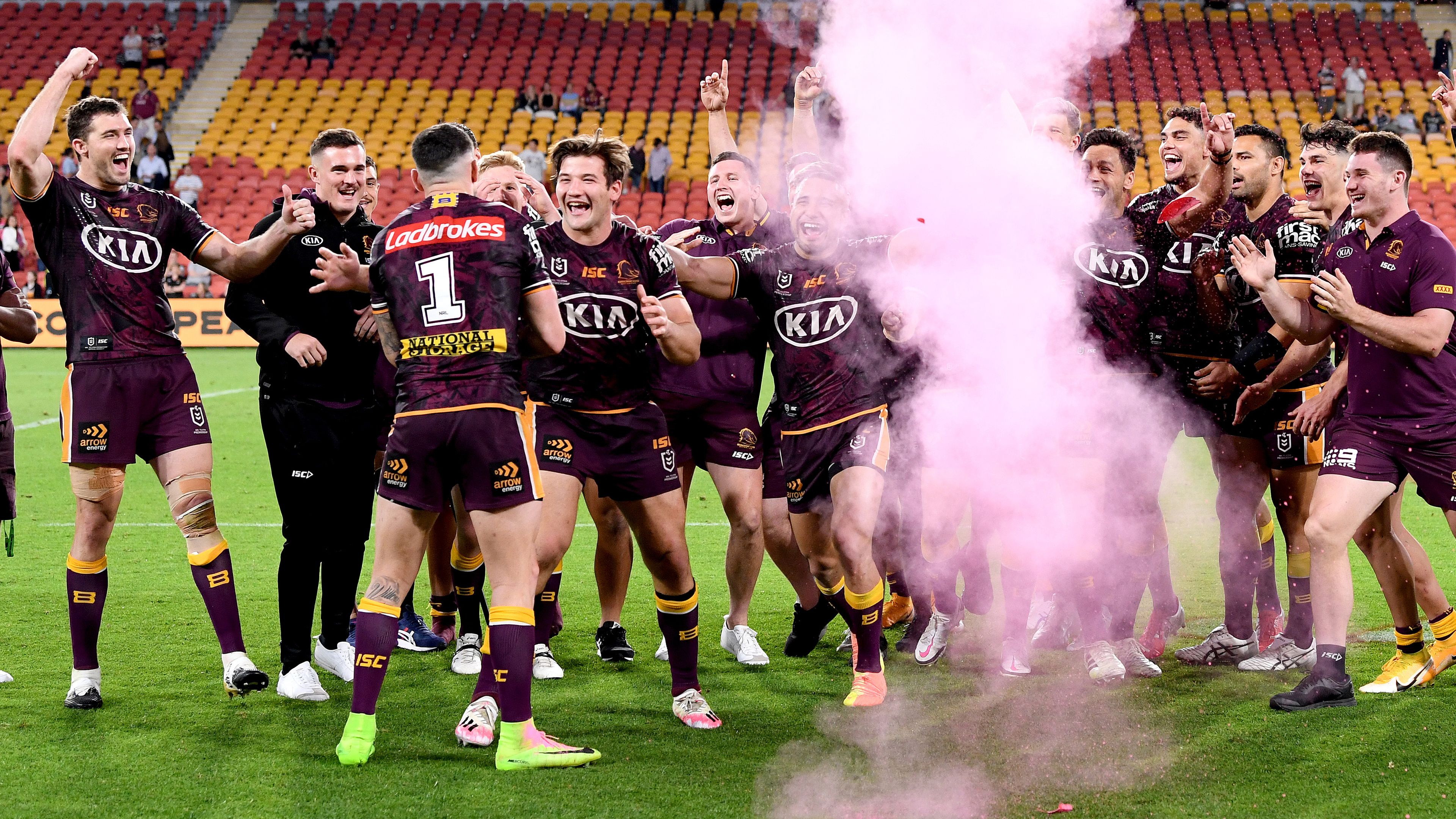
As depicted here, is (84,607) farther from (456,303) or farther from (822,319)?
(822,319)

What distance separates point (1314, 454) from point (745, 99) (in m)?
19.0

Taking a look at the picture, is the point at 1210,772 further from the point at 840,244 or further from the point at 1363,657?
the point at 840,244

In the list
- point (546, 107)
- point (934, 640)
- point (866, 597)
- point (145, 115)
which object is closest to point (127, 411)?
point (866, 597)

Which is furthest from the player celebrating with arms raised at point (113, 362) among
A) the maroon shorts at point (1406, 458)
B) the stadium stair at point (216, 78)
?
the stadium stair at point (216, 78)

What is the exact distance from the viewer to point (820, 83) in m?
6.42

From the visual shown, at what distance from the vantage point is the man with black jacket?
5.68m

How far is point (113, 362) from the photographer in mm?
5246

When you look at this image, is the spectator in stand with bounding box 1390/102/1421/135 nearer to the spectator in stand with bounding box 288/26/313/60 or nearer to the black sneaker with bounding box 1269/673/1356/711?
the black sneaker with bounding box 1269/673/1356/711

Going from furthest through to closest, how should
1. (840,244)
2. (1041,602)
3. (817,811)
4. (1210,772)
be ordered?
(1041,602) → (840,244) → (1210,772) → (817,811)

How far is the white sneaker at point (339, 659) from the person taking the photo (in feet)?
19.1

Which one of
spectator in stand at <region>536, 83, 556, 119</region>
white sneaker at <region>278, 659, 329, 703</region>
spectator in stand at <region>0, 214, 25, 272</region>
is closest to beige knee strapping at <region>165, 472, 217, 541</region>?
white sneaker at <region>278, 659, 329, 703</region>

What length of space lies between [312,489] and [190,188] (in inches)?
836

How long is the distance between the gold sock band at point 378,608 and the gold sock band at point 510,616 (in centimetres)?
34

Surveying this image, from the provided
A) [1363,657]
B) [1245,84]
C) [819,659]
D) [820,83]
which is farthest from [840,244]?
[1245,84]
